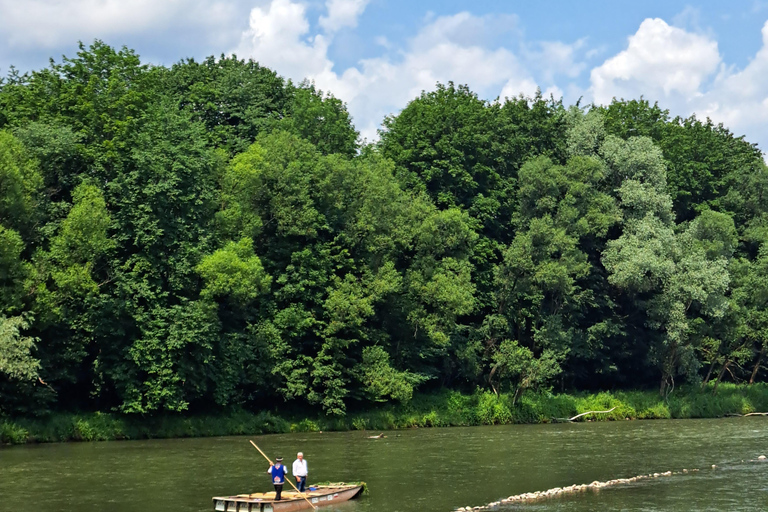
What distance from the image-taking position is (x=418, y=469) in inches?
1725

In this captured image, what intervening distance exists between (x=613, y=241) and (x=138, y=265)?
41.8 m

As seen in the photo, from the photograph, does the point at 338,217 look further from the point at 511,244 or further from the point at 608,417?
the point at 608,417

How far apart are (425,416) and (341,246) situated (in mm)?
14473

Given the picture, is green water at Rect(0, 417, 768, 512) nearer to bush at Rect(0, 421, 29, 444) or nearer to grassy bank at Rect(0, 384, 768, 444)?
bush at Rect(0, 421, 29, 444)

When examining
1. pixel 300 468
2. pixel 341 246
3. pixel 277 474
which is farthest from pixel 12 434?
pixel 341 246

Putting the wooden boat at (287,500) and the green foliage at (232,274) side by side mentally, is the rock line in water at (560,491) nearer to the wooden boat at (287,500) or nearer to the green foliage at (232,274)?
the wooden boat at (287,500)

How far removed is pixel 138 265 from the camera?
56812 millimetres

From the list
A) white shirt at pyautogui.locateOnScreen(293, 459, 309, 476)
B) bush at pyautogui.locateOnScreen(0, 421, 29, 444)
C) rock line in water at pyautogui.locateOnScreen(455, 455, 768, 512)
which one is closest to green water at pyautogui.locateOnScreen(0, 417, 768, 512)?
rock line in water at pyautogui.locateOnScreen(455, 455, 768, 512)

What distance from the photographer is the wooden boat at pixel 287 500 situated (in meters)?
32.5

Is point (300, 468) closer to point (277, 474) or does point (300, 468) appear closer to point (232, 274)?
point (277, 474)

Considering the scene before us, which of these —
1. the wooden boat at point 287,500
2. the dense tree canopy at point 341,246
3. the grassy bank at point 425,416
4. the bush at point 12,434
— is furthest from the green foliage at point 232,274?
the wooden boat at point 287,500

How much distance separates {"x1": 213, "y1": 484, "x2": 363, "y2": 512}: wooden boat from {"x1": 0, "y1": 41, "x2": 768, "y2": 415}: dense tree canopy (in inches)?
853

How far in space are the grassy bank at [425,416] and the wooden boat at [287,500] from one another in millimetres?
24300

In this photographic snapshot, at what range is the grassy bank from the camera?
55.3 meters
